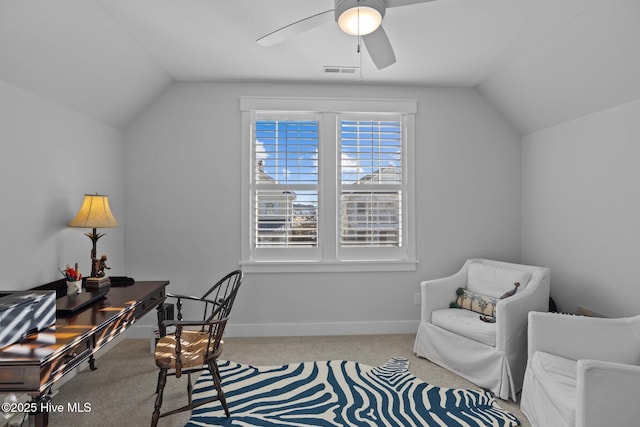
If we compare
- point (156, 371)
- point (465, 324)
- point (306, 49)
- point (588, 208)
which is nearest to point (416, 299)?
point (465, 324)

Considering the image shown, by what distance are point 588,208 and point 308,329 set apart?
278 cm

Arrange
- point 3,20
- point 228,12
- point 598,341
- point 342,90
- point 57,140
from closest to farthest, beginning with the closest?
point 3,20 → point 598,341 → point 228,12 → point 57,140 → point 342,90

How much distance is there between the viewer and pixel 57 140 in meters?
2.69

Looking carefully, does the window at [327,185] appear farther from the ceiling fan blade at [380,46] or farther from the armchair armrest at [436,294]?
the ceiling fan blade at [380,46]

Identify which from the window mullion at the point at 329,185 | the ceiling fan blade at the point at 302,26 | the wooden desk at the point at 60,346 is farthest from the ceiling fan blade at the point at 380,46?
the wooden desk at the point at 60,346

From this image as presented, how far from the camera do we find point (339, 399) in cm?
254

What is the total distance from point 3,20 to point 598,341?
3856mm

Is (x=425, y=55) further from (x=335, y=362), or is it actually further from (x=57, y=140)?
(x=57, y=140)

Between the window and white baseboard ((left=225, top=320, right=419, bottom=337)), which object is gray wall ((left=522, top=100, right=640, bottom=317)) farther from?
white baseboard ((left=225, top=320, right=419, bottom=337))

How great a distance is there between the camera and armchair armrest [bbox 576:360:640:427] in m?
1.76

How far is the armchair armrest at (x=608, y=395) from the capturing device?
176cm

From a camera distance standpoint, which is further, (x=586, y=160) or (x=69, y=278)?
(x=586, y=160)

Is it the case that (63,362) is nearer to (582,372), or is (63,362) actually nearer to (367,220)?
(582,372)

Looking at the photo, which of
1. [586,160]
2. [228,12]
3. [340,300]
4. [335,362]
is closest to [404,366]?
[335,362]
